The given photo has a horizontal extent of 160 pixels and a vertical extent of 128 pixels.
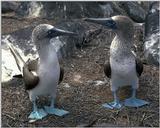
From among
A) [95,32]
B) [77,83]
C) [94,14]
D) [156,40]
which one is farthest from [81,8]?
[77,83]

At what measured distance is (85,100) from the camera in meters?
6.24

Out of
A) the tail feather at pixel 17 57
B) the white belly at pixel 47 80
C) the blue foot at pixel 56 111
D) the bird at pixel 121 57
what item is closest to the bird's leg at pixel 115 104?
the bird at pixel 121 57

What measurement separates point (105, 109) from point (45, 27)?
1.31 metres

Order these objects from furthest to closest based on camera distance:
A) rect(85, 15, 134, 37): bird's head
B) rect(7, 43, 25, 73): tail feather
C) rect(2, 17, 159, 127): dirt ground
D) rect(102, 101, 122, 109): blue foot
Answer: rect(7, 43, 25, 73): tail feather
rect(102, 101, 122, 109): blue foot
rect(85, 15, 134, 37): bird's head
rect(2, 17, 159, 127): dirt ground

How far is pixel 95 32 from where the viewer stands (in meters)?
8.22

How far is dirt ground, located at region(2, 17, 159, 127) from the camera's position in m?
5.75

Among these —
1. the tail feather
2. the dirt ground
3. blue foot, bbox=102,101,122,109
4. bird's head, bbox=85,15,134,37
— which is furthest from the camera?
the tail feather

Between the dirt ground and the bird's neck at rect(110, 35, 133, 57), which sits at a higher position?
the bird's neck at rect(110, 35, 133, 57)

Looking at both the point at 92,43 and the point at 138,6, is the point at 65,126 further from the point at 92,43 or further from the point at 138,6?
the point at 138,6

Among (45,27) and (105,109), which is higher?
(45,27)

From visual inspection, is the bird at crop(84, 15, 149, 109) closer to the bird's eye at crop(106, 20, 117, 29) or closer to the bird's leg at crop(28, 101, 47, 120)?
the bird's eye at crop(106, 20, 117, 29)

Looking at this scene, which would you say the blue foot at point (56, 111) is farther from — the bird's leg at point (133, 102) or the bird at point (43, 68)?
the bird's leg at point (133, 102)

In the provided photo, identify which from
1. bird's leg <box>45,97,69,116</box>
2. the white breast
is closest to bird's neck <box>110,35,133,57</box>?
the white breast

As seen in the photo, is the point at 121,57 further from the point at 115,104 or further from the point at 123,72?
the point at 115,104
